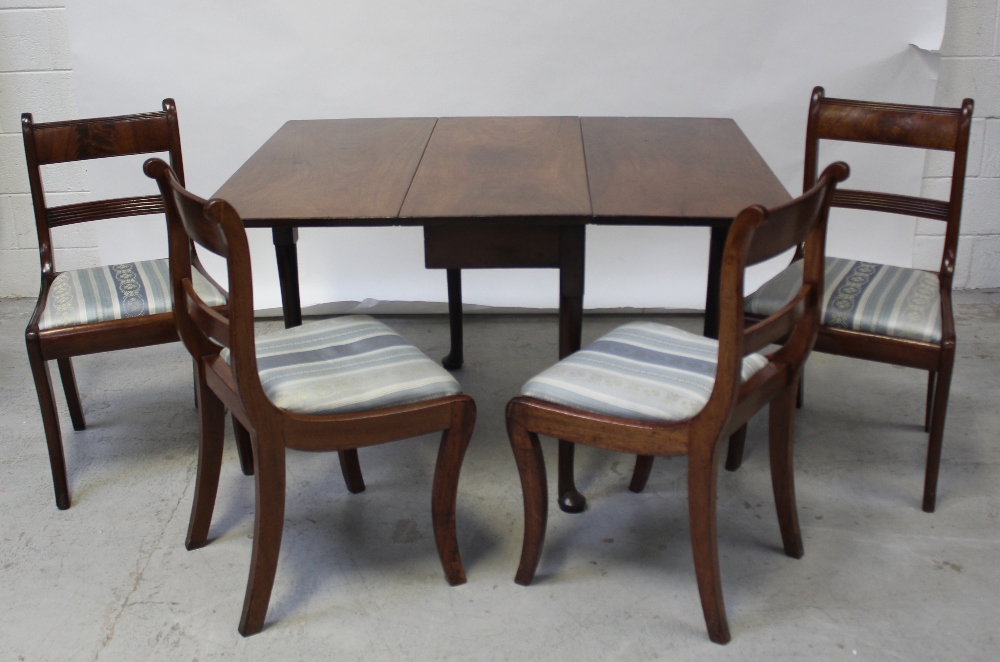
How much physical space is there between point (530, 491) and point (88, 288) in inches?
49.5

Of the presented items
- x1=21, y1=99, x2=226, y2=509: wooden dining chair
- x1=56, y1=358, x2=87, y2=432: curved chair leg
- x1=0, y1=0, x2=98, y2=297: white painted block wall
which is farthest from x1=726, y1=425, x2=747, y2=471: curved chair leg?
x1=0, y1=0, x2=98, y2=297: white painted block wall

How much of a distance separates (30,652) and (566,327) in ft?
4.10

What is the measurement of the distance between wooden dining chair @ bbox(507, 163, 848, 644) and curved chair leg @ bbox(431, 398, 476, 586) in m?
0.09

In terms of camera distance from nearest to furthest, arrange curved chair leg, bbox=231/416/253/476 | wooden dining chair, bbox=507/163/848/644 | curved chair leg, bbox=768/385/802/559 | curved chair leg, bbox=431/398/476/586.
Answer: wooden dining chair, bbox=507/163/848/644 → curved chair leg, bbox=431/398/476/586 → curved chair leg, bbox=768/385/802/559 → curved chair leg, bbox=231/416/253/476

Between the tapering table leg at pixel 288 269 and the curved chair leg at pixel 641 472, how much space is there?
892 mm

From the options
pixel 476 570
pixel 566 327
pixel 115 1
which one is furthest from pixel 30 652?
pixel 115 1

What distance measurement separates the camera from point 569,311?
215 centimetres

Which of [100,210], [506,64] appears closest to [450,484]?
[100,210]

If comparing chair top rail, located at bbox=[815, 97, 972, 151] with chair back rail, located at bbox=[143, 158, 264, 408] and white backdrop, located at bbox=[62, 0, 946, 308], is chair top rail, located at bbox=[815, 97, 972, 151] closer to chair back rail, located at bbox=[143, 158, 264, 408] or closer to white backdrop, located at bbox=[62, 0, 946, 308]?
white backdrop, located at bbox=[62, 0, 946, 308]

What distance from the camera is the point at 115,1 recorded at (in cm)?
340

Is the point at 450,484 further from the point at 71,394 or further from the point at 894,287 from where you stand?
the point at 71,394

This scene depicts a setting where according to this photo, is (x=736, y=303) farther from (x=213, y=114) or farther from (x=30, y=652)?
(x=213, y=114)

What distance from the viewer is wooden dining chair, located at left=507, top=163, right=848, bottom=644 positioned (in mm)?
1683

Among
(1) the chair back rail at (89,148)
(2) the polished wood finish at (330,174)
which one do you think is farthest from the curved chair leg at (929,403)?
(1) the chair back rail at (89,148)
